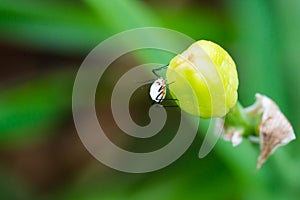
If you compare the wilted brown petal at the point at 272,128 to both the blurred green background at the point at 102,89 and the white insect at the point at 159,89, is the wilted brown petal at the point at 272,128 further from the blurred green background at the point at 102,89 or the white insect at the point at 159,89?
the blurred green background at the point at 102,89

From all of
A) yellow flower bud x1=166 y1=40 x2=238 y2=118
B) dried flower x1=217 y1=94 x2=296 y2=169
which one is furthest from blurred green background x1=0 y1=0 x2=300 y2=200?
yellow flower bud x1=166 y1=40 x2=238 y2=118

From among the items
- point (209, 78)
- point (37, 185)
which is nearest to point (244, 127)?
point (209, 78)

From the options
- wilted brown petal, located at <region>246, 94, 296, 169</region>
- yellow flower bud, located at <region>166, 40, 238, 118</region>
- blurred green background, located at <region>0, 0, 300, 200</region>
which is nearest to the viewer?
yellow flower bud, located at <region>166, 40, 238, 118</region>

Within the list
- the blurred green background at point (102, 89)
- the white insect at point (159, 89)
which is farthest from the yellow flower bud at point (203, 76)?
the blurred green background at point (102, 89)

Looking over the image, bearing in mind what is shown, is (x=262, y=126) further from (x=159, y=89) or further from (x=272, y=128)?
(x=159, y=89)

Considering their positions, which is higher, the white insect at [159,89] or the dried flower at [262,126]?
A: the white insect at [159,89]

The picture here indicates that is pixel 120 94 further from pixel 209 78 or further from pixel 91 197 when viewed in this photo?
pixel 209 78

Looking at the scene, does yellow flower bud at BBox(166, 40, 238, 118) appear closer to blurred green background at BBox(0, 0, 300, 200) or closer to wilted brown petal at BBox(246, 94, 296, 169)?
wilted brown petal at BBox(246, 94, 296, 169)

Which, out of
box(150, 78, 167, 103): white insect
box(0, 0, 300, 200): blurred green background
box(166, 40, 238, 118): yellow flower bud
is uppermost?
box(0, 0, 300, 200): blurred green background
